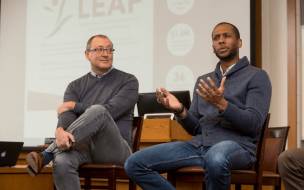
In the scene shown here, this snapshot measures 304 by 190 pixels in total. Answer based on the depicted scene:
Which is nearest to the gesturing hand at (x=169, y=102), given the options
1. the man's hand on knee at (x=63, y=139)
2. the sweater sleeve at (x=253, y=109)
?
the sweater sleeve at (x=253, y=109)

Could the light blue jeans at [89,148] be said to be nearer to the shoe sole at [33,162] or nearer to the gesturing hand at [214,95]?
the shoe sole at [33,162]

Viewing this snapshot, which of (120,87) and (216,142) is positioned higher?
(120,87)

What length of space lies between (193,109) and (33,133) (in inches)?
124

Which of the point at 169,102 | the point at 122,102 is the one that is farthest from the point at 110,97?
the point at 169,102

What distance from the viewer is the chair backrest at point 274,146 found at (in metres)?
2.66

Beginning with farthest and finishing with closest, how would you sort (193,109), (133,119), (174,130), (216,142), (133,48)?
(133,48) < (174,130) < (133,119) < (193,109) < (216,142)

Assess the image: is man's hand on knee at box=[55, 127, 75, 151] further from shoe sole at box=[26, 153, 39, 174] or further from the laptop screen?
the laptop screen

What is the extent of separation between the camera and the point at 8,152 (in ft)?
9.49

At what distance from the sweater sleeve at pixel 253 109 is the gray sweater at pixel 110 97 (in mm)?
747

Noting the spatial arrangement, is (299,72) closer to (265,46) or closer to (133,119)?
(265,46)

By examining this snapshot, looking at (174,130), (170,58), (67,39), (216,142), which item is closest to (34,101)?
(67,39)

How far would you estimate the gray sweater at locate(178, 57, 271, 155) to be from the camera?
5.96ft

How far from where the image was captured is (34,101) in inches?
194

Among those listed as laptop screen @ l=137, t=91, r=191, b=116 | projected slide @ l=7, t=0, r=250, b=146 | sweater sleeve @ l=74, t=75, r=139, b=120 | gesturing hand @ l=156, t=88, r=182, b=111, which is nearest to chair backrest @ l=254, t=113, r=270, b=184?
gesturing hand @ l=156, t=88, r=182, b=111
